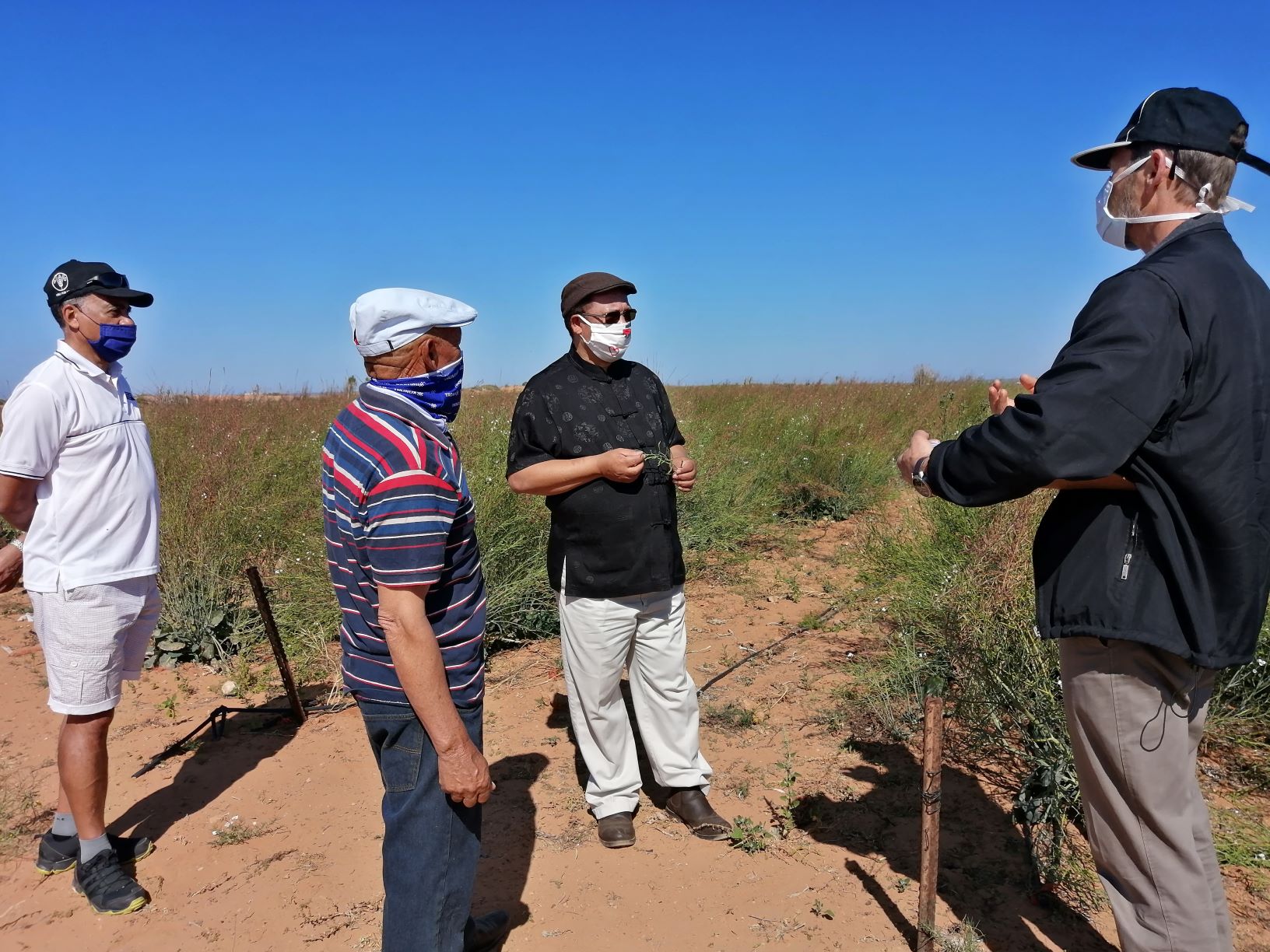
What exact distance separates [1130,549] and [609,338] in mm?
1701

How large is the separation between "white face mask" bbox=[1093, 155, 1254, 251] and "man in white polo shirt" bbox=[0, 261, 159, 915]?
9.22 ft

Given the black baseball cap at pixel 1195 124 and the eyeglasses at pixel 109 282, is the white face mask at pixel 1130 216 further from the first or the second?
the eyeglasses at pixel 109 282

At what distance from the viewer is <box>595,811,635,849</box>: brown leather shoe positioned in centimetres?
288

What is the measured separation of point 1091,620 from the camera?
165cm

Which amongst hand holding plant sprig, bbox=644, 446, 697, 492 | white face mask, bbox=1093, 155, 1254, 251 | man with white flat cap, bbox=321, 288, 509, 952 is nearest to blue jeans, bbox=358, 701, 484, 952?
man with white flat cap, bbox=321, 288, 509, 952

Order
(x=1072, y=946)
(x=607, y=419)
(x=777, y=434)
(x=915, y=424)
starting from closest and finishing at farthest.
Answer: (x=1072, y=946)
(x=607, y=419)
(x=777, y=434)
(x=915, y=424)

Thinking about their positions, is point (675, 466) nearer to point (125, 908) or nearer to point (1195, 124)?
point (1195, 124)

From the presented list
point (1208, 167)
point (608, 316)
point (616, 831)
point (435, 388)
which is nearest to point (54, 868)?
point (616, 831)

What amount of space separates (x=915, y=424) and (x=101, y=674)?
10.7m

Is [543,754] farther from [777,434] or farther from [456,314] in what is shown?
[777,434]

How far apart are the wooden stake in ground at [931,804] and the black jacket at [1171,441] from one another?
57 centimetres

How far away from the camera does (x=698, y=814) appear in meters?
2.94

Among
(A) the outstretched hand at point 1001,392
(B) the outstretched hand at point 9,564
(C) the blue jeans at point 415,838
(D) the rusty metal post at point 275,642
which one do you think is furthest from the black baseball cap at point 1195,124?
(D) the rusty metal post at point 275,642

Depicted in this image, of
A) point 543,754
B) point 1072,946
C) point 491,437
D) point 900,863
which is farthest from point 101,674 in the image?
point 491,437
